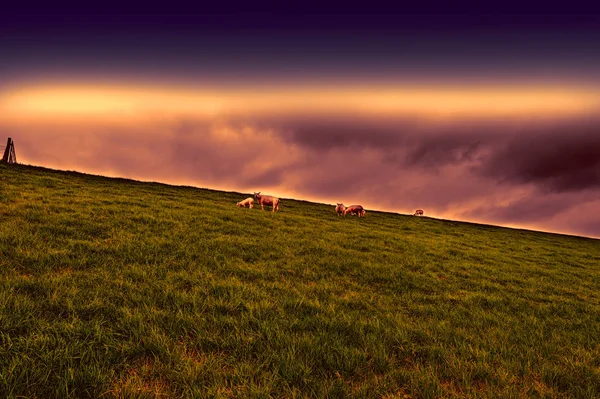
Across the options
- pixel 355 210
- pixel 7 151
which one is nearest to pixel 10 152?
pixel 7 151

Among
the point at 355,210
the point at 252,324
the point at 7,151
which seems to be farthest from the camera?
the point at 355,210

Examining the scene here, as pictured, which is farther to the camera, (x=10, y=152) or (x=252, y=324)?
(x=10, y=152)

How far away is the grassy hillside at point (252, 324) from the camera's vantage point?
3340 millimetres

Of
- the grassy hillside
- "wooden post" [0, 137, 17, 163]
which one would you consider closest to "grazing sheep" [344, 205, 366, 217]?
the grassy hillside

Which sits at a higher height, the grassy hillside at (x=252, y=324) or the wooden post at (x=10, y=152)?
the wooden post at (x=10, y=152)

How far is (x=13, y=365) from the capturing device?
312 cm

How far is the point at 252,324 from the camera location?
4715 mm

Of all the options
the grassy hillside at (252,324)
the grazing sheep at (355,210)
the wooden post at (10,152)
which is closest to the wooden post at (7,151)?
the wooden post at (10,152)

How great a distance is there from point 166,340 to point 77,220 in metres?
8.50

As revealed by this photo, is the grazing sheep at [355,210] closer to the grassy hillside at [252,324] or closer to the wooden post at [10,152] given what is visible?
the grassy hillside at [252,324]

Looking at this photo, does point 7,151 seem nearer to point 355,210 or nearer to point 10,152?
point 10,152

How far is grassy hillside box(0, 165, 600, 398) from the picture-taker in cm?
334

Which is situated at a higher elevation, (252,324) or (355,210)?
(355,210)

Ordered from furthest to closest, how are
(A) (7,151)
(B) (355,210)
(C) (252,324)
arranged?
(B) (355,210) → (A) (7,151) → (C) (252,324)
